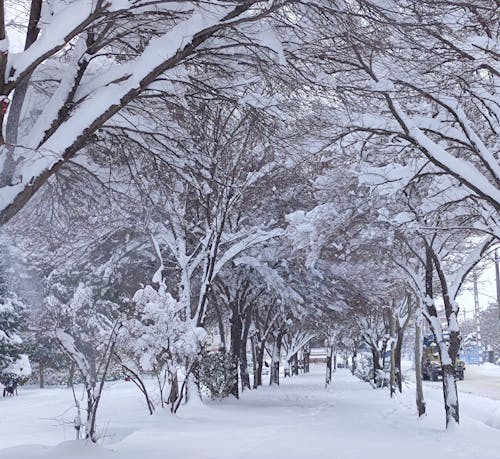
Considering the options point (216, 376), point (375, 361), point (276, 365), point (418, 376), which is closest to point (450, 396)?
point (418, 376)

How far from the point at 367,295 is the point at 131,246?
736 centimetres

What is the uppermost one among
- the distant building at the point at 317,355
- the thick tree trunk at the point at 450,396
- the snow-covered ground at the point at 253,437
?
the distant building at the point at 317,355

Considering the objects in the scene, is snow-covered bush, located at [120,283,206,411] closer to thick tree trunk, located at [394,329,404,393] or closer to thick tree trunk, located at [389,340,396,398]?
thick tree trunk, located at [394,329,404,393]

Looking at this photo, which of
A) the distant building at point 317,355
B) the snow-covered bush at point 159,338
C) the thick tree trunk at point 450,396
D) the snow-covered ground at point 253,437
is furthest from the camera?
the distant building at point 317,355

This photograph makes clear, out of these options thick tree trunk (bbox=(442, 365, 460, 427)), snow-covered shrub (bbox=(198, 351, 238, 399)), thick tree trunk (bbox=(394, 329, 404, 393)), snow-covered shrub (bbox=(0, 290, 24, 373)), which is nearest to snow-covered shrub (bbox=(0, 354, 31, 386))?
snow-covered shrub (bbox=(0, 290, 24, 373))

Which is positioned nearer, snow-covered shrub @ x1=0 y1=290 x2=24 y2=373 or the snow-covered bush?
the snow-covered bush

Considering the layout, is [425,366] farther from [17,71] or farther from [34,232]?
[17,71]

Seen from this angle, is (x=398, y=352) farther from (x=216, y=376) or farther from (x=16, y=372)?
(x=16, y=372)

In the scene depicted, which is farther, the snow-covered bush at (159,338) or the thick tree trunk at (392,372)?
the thick tree trunk at (392,372)

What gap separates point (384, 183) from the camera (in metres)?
10.0

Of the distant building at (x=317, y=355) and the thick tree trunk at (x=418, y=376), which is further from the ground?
the distant building at (x=317, y=355)

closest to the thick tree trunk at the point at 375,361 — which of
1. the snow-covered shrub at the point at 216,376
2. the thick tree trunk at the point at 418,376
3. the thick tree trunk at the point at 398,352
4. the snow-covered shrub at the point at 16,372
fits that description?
A: the thick tree trunk at the point at 398,352

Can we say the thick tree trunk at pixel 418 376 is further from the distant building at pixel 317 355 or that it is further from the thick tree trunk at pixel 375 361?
the distant building at pixel 317 355

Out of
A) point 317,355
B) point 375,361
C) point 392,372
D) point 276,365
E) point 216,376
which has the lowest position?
point 216,376
